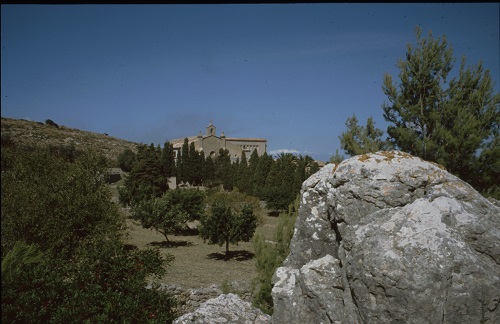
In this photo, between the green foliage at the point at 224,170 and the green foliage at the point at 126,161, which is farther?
the green foliage at the point at 126,161

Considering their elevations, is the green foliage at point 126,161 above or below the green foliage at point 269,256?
above

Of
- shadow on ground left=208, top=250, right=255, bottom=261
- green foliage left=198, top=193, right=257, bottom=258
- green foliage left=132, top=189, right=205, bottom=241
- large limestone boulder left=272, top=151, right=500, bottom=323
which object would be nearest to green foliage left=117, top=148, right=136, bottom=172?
green foliage left=132, top=189, right=205, bottom=241

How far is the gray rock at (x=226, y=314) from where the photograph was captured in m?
7.04

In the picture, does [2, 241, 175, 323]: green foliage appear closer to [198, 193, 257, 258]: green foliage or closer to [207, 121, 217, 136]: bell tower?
[198, 193, 257, 258]: green foliage

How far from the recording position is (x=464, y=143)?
1405cm

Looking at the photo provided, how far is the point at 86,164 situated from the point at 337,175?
15.3 meters

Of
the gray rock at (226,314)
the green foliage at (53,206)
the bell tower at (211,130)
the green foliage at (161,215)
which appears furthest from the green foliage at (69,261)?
the bell tower at (211,130)

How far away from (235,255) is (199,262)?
3.37m

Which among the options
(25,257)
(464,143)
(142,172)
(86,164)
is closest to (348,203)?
(25,257)

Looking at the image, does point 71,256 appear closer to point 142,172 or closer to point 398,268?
point 398,268

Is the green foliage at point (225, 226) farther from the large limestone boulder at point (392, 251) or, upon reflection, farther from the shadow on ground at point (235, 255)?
the large limestone boulder at point (392, 251)

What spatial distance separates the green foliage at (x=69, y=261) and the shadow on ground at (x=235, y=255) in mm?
9096

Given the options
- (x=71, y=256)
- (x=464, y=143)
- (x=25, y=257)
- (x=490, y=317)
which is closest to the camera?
(x=490, y=317)

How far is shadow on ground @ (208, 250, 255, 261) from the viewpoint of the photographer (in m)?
22.6
